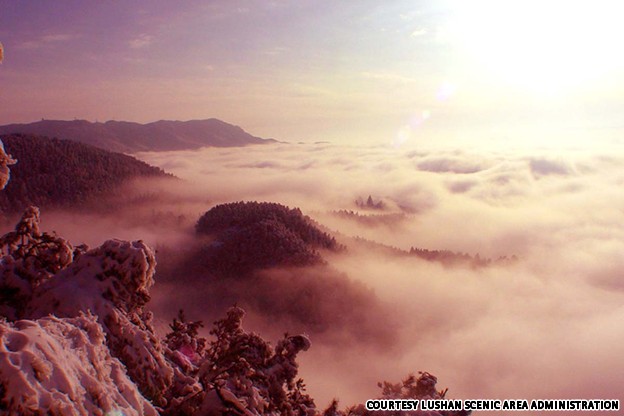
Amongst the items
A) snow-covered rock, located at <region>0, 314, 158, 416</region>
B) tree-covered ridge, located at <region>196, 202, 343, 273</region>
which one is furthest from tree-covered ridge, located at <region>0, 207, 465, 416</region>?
tree-covered ridge, located at <region>196, 202, 343, 273</region>

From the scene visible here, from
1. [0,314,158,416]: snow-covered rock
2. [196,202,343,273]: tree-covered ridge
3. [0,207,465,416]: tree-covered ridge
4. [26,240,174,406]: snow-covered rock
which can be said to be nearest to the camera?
[0,314,158,416]: snow-covered rock

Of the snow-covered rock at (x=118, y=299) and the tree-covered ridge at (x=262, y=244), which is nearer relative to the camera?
the snow-covered rock at (x=118, y=299)

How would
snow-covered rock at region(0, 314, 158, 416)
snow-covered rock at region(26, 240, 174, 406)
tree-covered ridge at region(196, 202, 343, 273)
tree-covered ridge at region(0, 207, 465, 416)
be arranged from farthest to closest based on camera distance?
tree-covered ridge at region(196, 202, 343, 273)
snow-covered rock at region(26, 240, 174, 406)
tree-covered ridge at region(0, 207, 465, 416)
snow-covered rock at region(0, 314, 158, 416)

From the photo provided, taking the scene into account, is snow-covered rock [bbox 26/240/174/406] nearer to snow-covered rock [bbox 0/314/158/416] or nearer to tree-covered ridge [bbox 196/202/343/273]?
snow-covered rock [bbox 0/314/158/416]

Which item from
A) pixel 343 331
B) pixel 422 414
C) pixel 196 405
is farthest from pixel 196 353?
pixel 343 331

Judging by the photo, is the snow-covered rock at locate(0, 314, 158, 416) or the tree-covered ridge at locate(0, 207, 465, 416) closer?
the snow-covered rock at locate(0, 314, 158, 416)

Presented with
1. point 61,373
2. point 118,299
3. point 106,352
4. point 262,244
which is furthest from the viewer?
point 262,244

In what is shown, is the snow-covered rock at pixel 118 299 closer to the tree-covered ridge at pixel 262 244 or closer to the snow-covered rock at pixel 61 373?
the snow-covered rock at pixel 61 373

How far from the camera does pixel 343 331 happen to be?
593 feet

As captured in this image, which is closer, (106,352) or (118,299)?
(106,352)

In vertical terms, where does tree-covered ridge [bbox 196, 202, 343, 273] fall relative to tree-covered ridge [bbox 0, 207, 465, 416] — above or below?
below

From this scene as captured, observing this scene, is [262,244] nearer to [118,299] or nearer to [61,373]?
[118,299]

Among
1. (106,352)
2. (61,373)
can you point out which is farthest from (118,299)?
(61,373)

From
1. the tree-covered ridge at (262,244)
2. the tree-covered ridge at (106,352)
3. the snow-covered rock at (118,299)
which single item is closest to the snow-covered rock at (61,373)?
the tree-covered ridge at (106,352)
